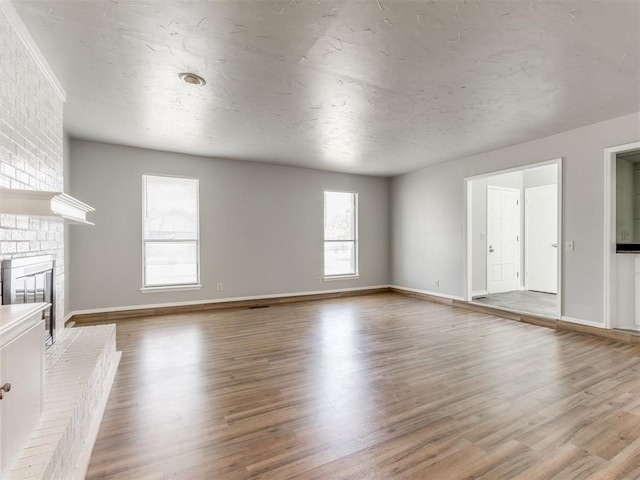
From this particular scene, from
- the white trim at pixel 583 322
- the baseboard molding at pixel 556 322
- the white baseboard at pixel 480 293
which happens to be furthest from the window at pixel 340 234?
the white trim at pixel 583 322

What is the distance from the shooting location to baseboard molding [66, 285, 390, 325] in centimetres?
472

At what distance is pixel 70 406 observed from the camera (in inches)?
67.4

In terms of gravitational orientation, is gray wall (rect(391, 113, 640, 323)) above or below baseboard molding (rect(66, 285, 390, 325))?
above

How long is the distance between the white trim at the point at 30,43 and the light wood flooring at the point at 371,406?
2.61 metres

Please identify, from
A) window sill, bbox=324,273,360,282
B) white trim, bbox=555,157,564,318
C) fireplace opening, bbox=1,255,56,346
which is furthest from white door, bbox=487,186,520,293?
fireplace opening, bbox=1,255,56,346

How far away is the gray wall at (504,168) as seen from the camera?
3984mm

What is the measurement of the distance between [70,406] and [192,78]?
8.38ft

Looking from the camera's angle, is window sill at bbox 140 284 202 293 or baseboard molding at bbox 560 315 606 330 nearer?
baseboard molding at bbox 560 315 606 330

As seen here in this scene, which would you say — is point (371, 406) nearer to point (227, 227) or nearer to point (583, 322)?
point (583, 322)

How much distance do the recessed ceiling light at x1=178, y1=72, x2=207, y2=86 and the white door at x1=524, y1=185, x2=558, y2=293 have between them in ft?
22.9

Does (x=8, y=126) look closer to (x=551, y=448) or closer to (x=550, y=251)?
(x=551, y=448)

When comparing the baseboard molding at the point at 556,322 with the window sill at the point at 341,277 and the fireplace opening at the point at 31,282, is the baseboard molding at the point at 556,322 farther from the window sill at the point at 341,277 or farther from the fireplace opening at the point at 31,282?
the fireplace opening at the point at 31,282

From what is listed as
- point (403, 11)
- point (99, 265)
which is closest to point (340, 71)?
point (403, 11)

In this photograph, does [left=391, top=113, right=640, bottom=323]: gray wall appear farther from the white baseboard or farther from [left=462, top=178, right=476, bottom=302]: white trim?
the white baseboard
